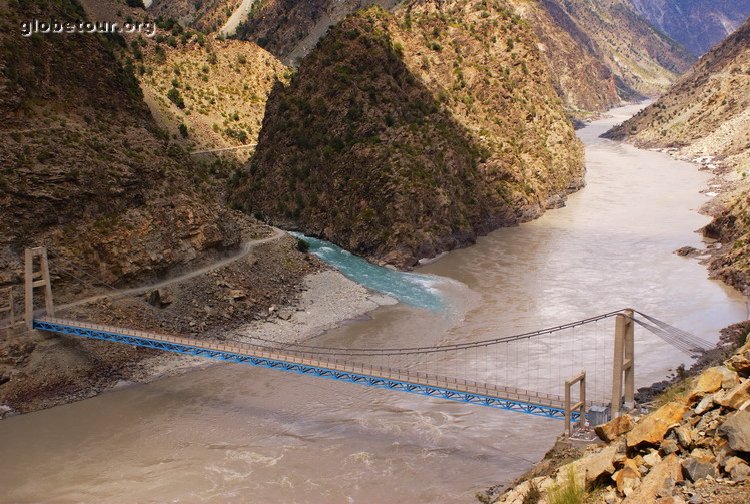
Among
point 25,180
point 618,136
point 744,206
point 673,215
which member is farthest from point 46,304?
point 618,136

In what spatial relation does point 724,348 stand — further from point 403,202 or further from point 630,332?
point 403,202

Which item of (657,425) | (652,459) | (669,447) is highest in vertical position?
(657,425)

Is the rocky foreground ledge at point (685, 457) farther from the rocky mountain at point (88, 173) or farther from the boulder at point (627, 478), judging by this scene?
the rocky mountain at point (88, 173)

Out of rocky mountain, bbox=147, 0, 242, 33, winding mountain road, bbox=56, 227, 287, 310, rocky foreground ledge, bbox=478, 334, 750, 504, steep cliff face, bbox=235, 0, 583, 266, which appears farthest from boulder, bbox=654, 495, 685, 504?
rocky mountain, bbox=147, 0, 242, 33

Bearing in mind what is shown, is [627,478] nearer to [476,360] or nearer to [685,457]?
[685,457]

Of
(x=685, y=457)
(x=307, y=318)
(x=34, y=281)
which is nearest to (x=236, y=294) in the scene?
(x=307, y=318)

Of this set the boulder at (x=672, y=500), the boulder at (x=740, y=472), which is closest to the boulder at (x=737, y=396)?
the boulder at (x=740, y=472)

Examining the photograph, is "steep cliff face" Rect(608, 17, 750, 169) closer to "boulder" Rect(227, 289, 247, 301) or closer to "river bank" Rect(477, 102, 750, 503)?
"river bank" Rect(477, 102, 750, 503)
